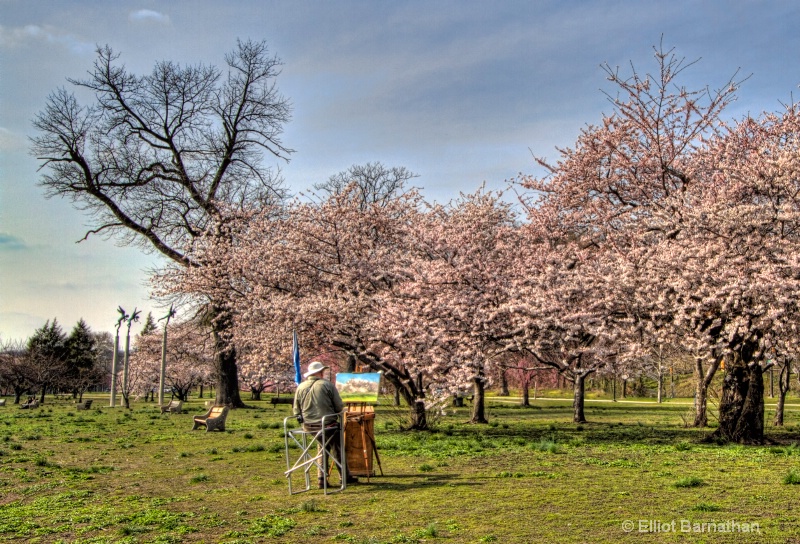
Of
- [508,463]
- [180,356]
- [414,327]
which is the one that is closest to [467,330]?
[414,327]

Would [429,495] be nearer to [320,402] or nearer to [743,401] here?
[320,402]

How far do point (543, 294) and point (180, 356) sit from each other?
4547 centimetres

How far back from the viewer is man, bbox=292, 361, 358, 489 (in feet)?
31.6

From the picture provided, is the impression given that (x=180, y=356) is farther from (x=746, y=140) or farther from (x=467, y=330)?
(x=746, y=140)

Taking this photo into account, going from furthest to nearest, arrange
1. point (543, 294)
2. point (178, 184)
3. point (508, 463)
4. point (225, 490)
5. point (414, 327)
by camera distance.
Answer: point (178, 184) < point (414, 327) < point (543, 294) < point (508, 463) < point (225, 490)

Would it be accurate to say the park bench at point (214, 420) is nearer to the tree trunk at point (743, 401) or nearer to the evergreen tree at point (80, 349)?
the tree trunk at point (743, 401)

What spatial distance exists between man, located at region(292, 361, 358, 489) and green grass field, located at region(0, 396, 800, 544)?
0.80 m

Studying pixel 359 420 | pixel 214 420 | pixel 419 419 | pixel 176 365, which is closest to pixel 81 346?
pixel 176 365

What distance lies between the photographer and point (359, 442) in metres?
10.4

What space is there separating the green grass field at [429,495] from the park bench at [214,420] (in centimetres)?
470

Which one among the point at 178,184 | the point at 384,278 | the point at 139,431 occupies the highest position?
the point at 178,184

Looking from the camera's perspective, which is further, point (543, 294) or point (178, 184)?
point (178, 184)

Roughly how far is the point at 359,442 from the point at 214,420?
11.2 metres

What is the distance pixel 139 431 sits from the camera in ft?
66.6
